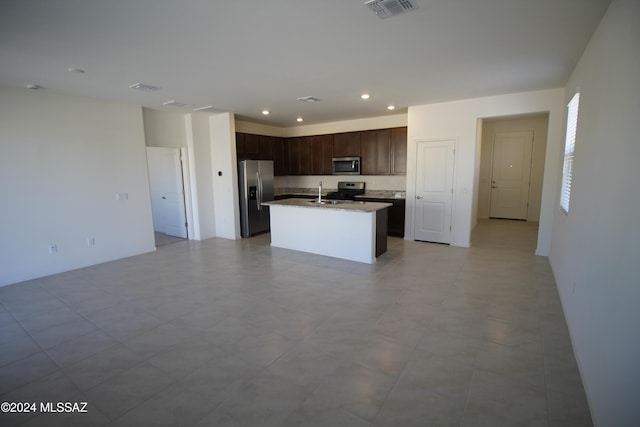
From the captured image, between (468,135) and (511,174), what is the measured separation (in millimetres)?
3860

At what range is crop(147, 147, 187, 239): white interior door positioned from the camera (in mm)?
6672

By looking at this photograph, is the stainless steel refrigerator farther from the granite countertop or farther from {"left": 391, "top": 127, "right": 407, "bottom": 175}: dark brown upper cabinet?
{"left": 391, "top": 127, "right": 407, "bottom": 175}: dark brown upper cabinet

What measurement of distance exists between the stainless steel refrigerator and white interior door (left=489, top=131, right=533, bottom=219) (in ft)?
20.5

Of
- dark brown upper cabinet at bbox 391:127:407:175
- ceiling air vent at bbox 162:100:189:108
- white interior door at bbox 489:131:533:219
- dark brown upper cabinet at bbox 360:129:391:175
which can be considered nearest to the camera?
ceiling air vent at bbox 162:100:189:108

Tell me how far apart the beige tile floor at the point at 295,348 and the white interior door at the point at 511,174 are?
4.48 m

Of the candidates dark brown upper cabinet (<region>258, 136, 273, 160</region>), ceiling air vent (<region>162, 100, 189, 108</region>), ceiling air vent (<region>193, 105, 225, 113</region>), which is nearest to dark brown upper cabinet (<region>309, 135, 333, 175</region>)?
dark brown upper cabinet (<region>258, 136, 273, 160</region>)

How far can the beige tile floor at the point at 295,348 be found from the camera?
1.91 metres

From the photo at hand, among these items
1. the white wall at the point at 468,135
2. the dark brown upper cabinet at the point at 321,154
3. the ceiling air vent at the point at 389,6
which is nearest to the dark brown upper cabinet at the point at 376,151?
the white wall at the point at 468,135

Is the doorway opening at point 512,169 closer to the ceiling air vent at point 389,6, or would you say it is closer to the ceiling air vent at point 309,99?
the ceiling air vent at point 309,99

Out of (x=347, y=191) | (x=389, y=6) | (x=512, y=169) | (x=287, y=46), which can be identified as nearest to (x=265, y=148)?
(x=347, y=191)

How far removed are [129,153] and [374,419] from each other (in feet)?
18.6

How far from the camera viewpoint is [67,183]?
4.69 meters

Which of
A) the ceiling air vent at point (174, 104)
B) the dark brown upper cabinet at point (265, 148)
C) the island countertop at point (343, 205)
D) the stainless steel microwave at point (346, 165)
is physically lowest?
the island countertop at point (343, 205)

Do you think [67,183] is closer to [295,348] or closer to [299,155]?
[295,348]
